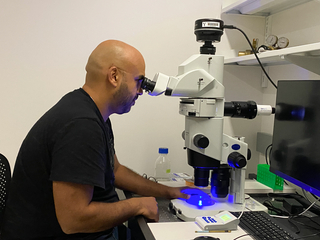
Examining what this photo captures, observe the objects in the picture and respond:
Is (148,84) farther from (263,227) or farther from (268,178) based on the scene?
(268,178)

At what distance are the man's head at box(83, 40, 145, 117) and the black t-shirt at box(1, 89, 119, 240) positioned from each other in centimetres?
10

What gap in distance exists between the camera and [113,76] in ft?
4.33

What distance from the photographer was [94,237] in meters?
1.24

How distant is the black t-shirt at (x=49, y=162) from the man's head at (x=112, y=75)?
101 millimetres

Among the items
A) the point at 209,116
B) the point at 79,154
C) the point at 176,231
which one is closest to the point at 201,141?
the point at 209,116

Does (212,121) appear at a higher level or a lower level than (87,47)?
lower

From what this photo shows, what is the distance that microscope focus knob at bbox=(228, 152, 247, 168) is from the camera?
4.37 feet

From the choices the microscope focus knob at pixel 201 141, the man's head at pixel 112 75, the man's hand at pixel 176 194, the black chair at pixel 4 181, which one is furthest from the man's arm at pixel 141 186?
the black chair at pixel 4 181

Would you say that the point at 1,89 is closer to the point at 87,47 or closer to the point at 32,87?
the point at 32,87

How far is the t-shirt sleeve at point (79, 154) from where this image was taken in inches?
42.4

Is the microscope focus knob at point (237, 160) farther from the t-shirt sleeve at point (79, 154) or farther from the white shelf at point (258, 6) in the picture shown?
the white shelf at point (258, 6)

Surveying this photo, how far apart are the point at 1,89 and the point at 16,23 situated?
0.40 m

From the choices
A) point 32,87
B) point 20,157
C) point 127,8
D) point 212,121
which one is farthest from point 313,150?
point 32,87

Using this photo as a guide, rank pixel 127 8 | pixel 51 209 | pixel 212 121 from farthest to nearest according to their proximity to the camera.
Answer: pixel 127 8 → pixel 212 121 → pixel 51 209
